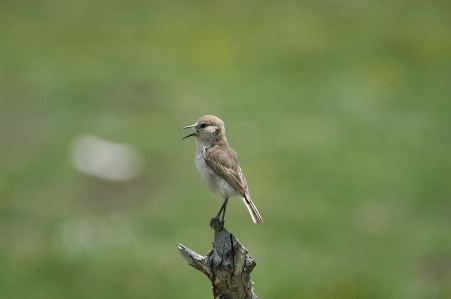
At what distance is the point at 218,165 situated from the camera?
9492 mm

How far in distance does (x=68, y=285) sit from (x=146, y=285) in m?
1.55

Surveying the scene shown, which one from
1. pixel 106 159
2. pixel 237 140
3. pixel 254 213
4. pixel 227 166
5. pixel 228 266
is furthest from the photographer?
pixel 237 140

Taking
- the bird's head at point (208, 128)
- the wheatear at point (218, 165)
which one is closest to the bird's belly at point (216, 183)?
the wheatear at point (218, 165)

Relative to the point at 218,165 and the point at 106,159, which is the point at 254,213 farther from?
the point at 106,159

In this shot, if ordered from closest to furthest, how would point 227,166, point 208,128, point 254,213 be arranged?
point 254,213, point 227,166, point 208,128

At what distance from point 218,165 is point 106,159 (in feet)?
39.0

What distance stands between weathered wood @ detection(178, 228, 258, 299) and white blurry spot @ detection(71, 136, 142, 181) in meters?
12.5

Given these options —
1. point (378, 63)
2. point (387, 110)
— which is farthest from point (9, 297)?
point (378, 63)

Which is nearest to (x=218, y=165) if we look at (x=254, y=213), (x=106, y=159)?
(x=254, y=213)

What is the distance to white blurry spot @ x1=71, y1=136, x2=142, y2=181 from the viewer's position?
2073cm

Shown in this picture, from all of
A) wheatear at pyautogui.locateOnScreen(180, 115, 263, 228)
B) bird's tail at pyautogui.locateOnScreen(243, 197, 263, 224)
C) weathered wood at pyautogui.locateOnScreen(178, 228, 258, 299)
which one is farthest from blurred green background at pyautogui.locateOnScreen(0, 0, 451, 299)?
weathered wood at pyautogui.locateOnScreen(178, 228, 258, 299)

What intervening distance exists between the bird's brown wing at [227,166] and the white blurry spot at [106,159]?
36.8ft

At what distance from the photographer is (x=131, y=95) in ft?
81.6

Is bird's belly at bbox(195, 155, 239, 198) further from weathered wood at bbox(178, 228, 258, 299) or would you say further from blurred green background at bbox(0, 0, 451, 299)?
blurred green background at bbox(0, 0, 451, 299)
